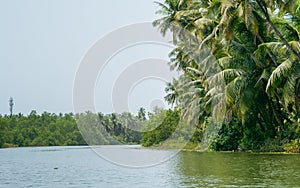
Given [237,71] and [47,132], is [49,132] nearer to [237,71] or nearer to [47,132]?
[47,132]

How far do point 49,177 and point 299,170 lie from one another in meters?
7.71

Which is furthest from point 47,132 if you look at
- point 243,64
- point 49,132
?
point 243,64

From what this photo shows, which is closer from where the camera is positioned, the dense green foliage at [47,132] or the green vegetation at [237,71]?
the green vegetation at [237,71]

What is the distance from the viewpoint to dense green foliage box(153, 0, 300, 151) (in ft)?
55.2

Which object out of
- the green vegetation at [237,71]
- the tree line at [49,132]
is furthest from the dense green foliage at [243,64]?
the tree line at [49,132]

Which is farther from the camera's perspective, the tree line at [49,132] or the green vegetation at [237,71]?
the tree line at [49,132]

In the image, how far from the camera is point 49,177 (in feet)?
47.4

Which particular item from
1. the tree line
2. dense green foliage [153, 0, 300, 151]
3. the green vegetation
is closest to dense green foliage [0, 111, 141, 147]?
the tree line

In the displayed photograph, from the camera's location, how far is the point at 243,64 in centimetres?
2067

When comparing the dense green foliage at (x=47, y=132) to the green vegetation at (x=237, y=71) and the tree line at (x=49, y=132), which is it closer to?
the tree line at (x=49, y=132)

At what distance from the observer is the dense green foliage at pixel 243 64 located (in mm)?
16812

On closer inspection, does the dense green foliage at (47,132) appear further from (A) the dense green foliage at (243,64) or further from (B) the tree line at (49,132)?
(A) the dense green foliage at (243,64)

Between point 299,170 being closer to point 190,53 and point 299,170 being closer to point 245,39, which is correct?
point 245,39

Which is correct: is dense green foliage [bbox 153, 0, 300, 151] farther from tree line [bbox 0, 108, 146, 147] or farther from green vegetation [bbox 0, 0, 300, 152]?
tree line [bbox 0, 108, 146, 147]
